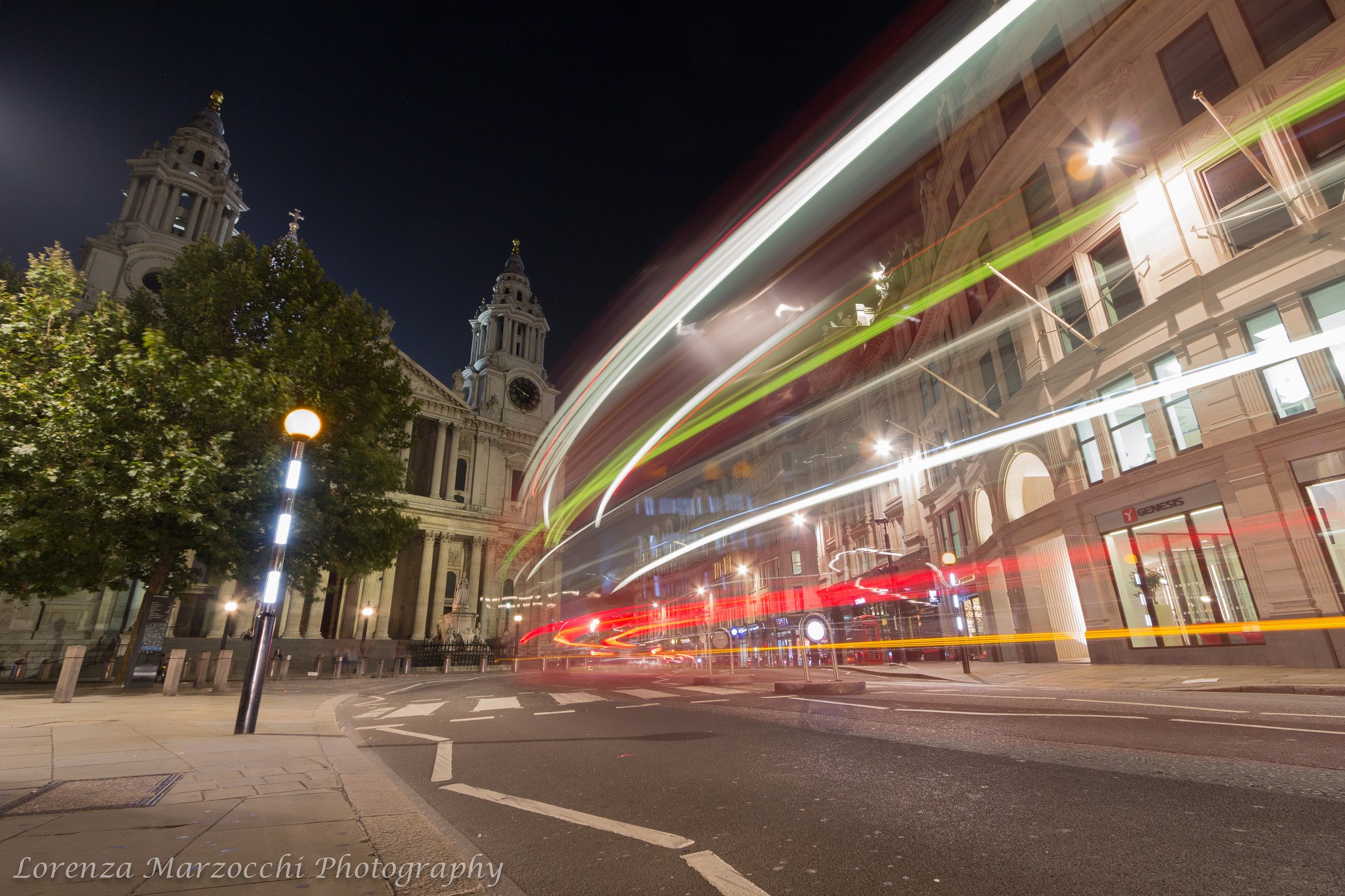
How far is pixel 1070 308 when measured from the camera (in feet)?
66.8

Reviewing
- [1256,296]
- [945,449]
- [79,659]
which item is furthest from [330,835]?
[945,449]

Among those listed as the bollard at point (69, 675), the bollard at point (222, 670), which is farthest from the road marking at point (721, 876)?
the bollard at point (222, 670)

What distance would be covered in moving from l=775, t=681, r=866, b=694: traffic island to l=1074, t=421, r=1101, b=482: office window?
39.0ft

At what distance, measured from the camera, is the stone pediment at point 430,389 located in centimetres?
5616

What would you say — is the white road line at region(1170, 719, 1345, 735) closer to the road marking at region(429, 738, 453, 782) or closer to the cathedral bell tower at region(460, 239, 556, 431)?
the road marking at region(429, 738, 453, 782)

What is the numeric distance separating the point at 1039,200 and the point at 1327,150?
8.35 meters

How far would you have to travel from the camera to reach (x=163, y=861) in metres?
2.64

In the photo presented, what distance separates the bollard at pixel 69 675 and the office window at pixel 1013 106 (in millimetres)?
30014

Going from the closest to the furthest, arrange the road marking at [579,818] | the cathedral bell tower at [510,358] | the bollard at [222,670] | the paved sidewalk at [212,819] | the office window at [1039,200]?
the paved sidewalk at [212,819] → the road marking at [579,818] → the bollard at [222,670] → the office window at [1039,200] → the cathedral bell tower at [510,358]

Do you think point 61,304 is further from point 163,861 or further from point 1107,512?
point 1107,512

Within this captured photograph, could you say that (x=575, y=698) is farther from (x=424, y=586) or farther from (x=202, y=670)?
(x=424, y=586)

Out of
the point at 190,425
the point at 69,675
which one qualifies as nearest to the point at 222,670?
the point at 69,675

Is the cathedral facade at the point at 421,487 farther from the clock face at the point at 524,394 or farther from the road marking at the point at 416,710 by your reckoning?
the road marking at the point at 416,710

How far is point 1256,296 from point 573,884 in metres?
19.2
